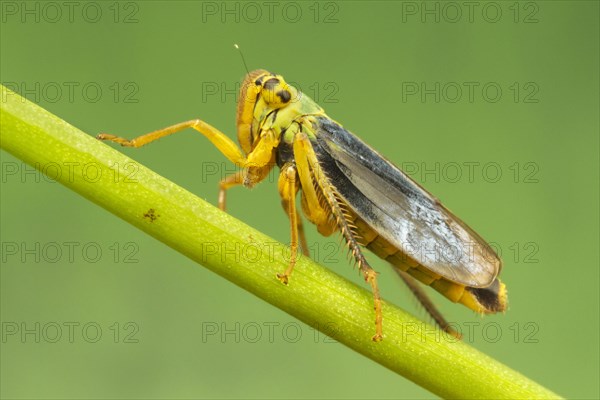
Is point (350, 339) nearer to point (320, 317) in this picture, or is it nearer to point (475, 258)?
point (320, 317)

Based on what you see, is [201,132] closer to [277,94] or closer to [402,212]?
[277,94]

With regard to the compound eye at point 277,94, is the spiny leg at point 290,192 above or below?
below

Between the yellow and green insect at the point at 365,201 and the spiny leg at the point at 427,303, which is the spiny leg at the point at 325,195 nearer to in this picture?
the yellow and green insect at the point at 365,201

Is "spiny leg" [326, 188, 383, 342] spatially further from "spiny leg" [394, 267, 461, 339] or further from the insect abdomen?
"spiny leg" [394, 267, 461, 339]

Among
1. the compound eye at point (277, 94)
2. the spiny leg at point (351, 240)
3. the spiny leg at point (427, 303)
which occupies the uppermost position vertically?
the compound eye at point (277, 94)

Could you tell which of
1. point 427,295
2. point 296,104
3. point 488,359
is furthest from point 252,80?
point 488,359

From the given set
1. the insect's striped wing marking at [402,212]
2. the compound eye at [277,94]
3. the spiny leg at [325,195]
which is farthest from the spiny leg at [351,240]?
the compound eye at [277,94]
